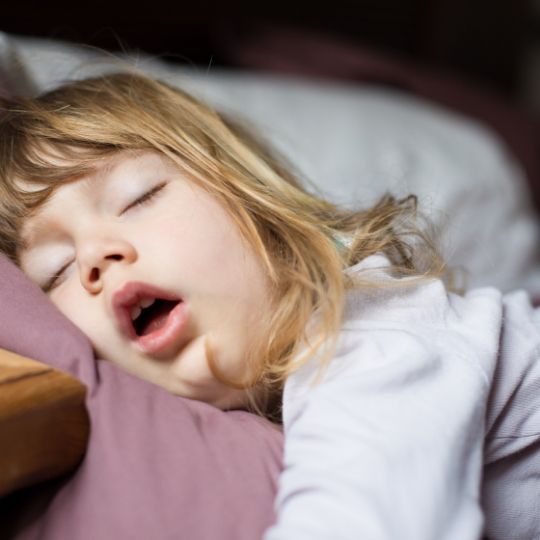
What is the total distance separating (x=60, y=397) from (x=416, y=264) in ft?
1.29

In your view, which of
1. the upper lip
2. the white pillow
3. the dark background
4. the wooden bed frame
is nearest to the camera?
the wooden bed frame

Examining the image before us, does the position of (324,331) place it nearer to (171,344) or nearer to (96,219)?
(171,344)

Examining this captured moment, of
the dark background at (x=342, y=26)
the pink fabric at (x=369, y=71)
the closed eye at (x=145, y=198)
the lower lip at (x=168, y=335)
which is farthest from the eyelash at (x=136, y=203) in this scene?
the pink fabric at (x=369, y=71)

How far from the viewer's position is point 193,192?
83 centimetres

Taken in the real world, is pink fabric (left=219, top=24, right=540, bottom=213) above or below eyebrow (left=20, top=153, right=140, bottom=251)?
below

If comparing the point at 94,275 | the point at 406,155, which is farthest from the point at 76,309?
the point at 406,155

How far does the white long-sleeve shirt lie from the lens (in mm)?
612

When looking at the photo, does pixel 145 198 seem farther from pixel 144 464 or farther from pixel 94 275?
pixel 144 464

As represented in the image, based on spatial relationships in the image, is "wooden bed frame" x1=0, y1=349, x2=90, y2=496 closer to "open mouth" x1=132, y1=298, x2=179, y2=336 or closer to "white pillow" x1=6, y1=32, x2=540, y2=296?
"open mouth" x1=132, y1=298, x2=179, y2=336

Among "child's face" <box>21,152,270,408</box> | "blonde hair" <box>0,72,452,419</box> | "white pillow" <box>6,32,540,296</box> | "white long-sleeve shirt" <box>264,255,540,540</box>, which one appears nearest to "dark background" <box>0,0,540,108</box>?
"white pillow" <box>6,32,540,296</box>

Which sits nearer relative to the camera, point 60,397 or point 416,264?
point 60,397

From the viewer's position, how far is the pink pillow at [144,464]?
64 centimetres

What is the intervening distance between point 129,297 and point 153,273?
0.03m

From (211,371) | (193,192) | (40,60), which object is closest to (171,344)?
(211,371)
